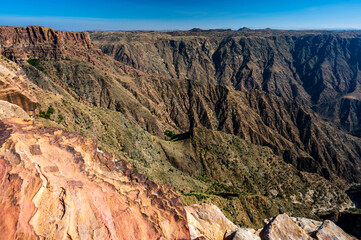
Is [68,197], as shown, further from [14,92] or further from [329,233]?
[329,233]

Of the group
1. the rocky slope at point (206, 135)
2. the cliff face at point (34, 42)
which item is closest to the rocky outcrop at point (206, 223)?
the rocky slope at point (206, 135)

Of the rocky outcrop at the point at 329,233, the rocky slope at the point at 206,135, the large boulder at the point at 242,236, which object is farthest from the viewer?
the rocky slope at the point at 206,135

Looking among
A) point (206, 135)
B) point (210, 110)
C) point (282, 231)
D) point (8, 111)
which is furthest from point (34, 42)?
point (282, 231)

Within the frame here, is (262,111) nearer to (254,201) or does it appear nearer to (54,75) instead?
(254,201)

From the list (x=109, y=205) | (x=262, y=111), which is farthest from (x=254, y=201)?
(x=262, y=111)

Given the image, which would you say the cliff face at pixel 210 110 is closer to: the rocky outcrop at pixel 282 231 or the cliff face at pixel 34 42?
the cliff face at pixel 34 42

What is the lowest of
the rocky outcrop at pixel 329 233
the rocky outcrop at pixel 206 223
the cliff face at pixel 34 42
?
the rocky outcrop at pixel 329 233
